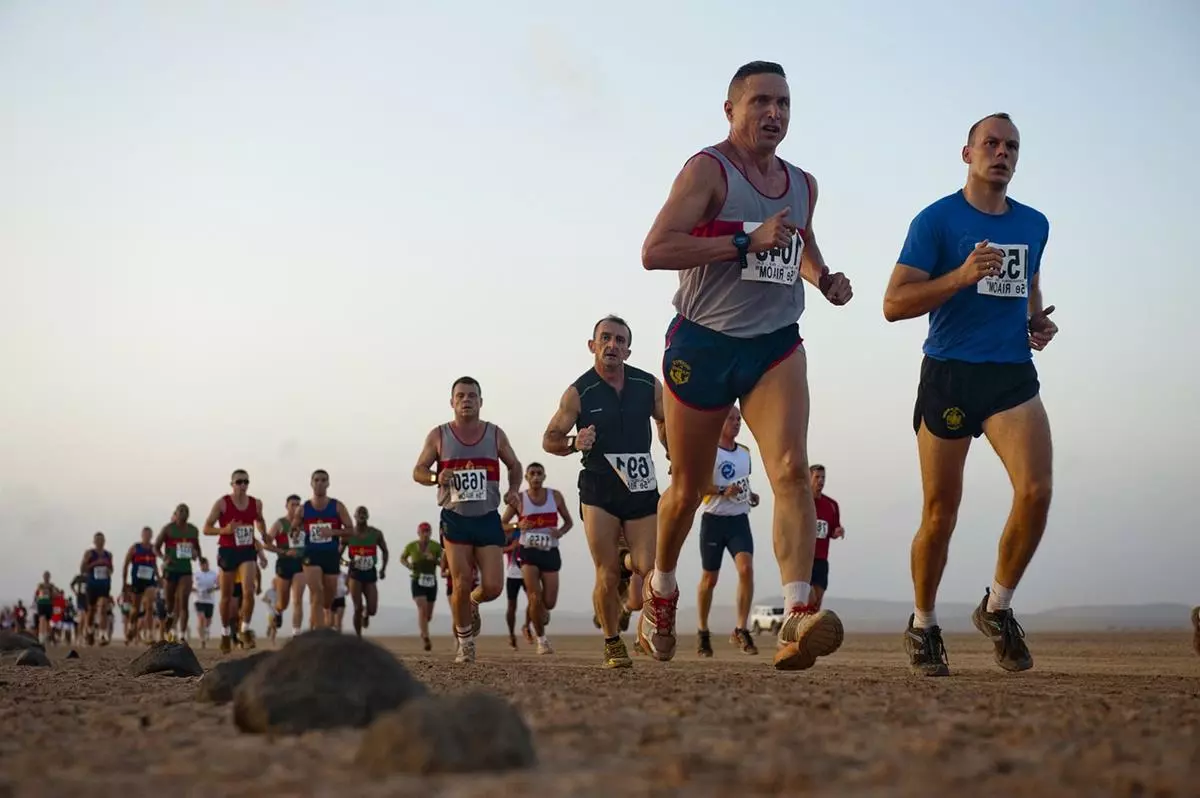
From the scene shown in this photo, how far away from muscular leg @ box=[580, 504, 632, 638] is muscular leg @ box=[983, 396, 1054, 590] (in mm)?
3171

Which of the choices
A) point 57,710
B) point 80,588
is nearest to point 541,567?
point 57,710

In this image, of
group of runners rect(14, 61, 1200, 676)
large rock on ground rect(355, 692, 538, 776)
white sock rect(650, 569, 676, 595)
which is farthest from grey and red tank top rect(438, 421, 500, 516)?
large rock on ground rect(355, 692, 538, 776)

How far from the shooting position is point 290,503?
78.9 feet

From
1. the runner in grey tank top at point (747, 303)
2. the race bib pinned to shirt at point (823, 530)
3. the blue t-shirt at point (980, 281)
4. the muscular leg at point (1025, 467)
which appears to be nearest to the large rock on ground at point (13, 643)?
the race bib pinned to shirt at point (823, 530)

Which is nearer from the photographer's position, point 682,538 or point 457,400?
point 682,538

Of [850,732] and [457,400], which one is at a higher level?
[457,400]

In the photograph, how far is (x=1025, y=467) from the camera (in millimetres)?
7230

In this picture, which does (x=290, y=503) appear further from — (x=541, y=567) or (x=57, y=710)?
(x=57, y=710)

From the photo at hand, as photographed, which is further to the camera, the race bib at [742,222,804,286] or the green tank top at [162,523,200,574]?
the green tank top at [162,523,200,574]

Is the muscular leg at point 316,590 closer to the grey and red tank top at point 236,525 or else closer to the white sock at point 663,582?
the grey and red tank top at point 236,525

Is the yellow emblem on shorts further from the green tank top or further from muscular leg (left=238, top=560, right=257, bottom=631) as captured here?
the green tank top

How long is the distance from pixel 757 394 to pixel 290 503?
18.3 m

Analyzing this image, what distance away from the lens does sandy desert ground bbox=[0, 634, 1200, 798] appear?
2971mm

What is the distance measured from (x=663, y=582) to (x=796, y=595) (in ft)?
5.02
